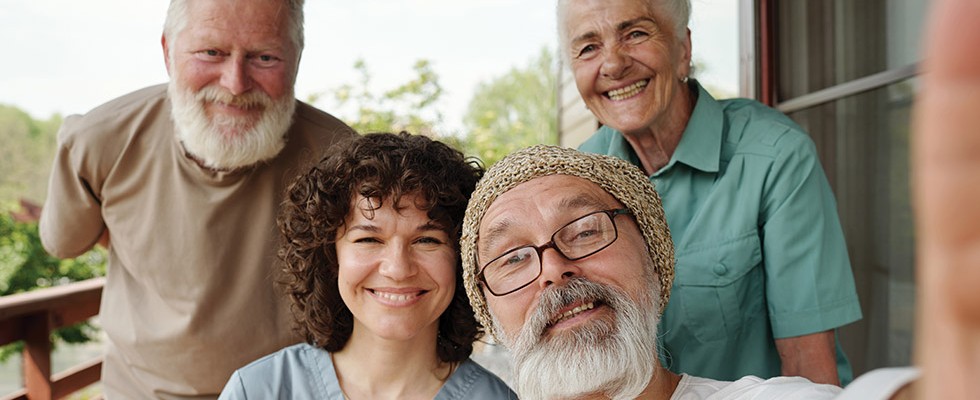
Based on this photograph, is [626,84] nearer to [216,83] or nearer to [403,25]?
[216,83]

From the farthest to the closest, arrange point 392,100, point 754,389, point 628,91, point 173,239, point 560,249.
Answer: point 392,100 < point 173,239 < point 628,91 < point 560,249 < point 754,389

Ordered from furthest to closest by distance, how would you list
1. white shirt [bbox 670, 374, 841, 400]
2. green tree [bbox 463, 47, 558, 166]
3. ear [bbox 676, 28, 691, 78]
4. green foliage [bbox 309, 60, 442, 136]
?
1. green tree [bbox 463, 47, 558, 166]
2. green foliage [bbox 309, 60, 442, 136]
3. ear [bbox 676, 28, 691, 78]
4. white shirt [bbox 670, 374, 841, 400]

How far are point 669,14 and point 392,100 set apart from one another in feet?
29.5

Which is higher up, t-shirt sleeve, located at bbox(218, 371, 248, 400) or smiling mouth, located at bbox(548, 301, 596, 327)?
smiling mouth, located at bbox(548, 301, 596, 327)

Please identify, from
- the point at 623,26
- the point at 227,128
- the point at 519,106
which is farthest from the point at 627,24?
the point at 519,106

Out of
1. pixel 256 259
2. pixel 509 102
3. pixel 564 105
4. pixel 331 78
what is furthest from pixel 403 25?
pixel 256 259

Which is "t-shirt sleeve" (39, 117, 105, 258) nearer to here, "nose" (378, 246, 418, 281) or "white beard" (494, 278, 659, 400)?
"nose" (378, 246, 418, 281)

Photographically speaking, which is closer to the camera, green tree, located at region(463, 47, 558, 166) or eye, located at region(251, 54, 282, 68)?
eye, located at region(251, 54, 282, 68)

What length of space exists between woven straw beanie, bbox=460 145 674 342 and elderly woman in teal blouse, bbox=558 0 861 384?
0.24 metres

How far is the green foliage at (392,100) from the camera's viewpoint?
1078cm

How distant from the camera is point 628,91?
2.06m

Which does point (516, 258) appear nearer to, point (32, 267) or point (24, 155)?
point (32, 267)

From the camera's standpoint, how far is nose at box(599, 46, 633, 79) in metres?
2.01

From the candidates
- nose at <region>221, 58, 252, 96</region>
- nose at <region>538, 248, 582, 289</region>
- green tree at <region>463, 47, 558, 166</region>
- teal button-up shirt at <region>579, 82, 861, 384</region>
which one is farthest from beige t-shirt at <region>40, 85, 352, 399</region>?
green tree at <region>463, 47, 558, 166</region>
